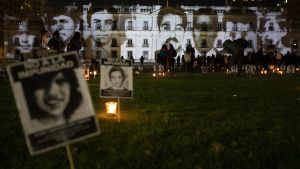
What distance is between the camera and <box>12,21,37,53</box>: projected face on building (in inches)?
3802

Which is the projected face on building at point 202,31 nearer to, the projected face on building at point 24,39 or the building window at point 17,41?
the projected face on building at point 24,39

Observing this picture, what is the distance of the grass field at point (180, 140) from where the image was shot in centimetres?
694

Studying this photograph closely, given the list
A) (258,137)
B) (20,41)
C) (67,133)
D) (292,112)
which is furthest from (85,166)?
(20,41)

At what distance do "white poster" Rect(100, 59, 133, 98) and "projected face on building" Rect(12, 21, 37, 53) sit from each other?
89.3 m

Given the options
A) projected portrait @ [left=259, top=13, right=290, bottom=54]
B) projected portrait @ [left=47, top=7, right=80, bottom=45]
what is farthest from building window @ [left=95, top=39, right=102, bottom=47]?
projected portrait @ [left=259, top=13, right=290, bottom=54]

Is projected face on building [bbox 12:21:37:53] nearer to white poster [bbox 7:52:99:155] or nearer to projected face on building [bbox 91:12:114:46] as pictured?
projected face on building [bbox 91:12:114:46]

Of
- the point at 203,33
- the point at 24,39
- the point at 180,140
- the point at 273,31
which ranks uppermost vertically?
the point at 273,31

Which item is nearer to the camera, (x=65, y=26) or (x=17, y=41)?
(x=17, y=41)

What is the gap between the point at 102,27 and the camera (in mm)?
100250

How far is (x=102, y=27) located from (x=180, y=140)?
9316 centimetres

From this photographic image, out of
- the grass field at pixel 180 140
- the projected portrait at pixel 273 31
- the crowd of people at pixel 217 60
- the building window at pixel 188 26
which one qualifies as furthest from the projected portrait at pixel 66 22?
the grass field at pixel 180 140

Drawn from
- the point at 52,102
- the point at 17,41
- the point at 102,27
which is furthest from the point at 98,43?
the point at 52,102

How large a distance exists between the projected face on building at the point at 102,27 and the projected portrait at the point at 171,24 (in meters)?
9.12

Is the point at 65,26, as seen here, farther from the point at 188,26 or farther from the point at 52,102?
the point at 52,102
